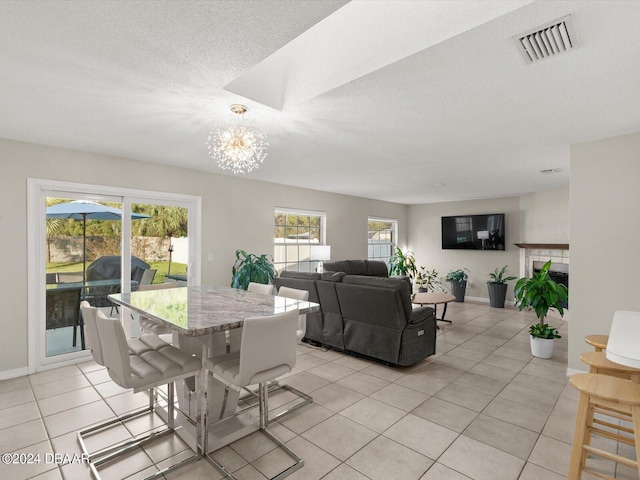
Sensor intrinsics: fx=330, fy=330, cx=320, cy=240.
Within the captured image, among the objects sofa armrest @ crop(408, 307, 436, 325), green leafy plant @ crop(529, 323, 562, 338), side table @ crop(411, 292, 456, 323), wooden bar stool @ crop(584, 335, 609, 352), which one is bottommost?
green leafy plant @ crop(529, 323, 562, 338)

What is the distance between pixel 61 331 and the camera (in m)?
3.81

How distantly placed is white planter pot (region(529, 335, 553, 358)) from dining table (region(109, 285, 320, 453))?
3064mm

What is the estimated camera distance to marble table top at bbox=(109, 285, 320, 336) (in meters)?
1.90

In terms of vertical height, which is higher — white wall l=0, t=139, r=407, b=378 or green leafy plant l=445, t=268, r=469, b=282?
white wall l=0, t=139, r=407, b=378

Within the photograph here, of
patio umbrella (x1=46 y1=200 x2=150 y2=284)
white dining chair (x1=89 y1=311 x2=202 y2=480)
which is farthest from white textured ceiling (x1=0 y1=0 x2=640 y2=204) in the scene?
white dining chair (x1=89 y1=311 x2=202 y2=480)

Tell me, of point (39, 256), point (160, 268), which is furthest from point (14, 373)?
point (160, 268)

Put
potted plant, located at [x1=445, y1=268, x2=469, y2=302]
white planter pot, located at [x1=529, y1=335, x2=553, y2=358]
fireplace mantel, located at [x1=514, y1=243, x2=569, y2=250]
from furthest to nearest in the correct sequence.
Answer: potted plant, located at [x1=445, y1=268, x2=469, y2=302] → fireplace mantel, located at [x1=514, y1=243, x2=569, y2=250] → white planter pot, located at [x1=529, y1=335, x2=553, y2=358]

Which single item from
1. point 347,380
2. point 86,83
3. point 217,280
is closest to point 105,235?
point 217,280

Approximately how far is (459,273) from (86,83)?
25.0ft

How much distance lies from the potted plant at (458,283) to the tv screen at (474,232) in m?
0.72

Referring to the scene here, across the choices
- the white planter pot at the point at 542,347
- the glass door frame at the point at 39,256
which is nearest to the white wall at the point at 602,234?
the white planter pot at the point at 542,347

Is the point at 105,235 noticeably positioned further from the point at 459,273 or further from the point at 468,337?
the point at 459,273

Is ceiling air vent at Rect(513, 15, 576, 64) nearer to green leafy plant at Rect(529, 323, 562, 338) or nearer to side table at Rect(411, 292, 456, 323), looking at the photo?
green leafy plant at Rect(529, 323, 562, 338)

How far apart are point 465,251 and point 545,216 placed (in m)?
1.91
